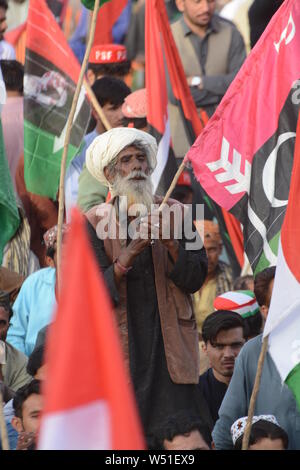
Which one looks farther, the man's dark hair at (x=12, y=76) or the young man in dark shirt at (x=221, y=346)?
the man's dark hair at (x=12, y=76)

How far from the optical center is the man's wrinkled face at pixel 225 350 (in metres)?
7.33

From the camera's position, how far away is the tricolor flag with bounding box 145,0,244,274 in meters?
8.02

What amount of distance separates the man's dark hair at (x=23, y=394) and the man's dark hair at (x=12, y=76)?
118 inches

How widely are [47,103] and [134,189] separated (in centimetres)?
203

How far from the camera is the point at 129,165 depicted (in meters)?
6.36

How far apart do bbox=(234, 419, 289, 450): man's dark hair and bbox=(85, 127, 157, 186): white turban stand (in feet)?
4.25

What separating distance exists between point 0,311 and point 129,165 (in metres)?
1.06

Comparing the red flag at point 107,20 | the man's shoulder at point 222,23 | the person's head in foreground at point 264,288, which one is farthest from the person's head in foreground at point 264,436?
the red flag at point 107,20

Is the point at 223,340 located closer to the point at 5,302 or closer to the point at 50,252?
the point at 50,252

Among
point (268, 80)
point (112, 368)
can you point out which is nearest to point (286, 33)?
point (268, 80)

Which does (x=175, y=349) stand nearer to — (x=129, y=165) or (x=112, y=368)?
(x=129, y=165)

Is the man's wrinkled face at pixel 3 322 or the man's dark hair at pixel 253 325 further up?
the man's wrinkled face at pixel 3 322

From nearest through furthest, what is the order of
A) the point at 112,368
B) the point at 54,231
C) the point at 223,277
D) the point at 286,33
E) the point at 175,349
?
1. the point at 112,368
2. the point at 175,349
3. the point at 286,33
4. the point at 54,231
5. the point at 223,277

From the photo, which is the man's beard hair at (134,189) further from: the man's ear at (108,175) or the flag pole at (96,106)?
the flag pole at (96,106)
